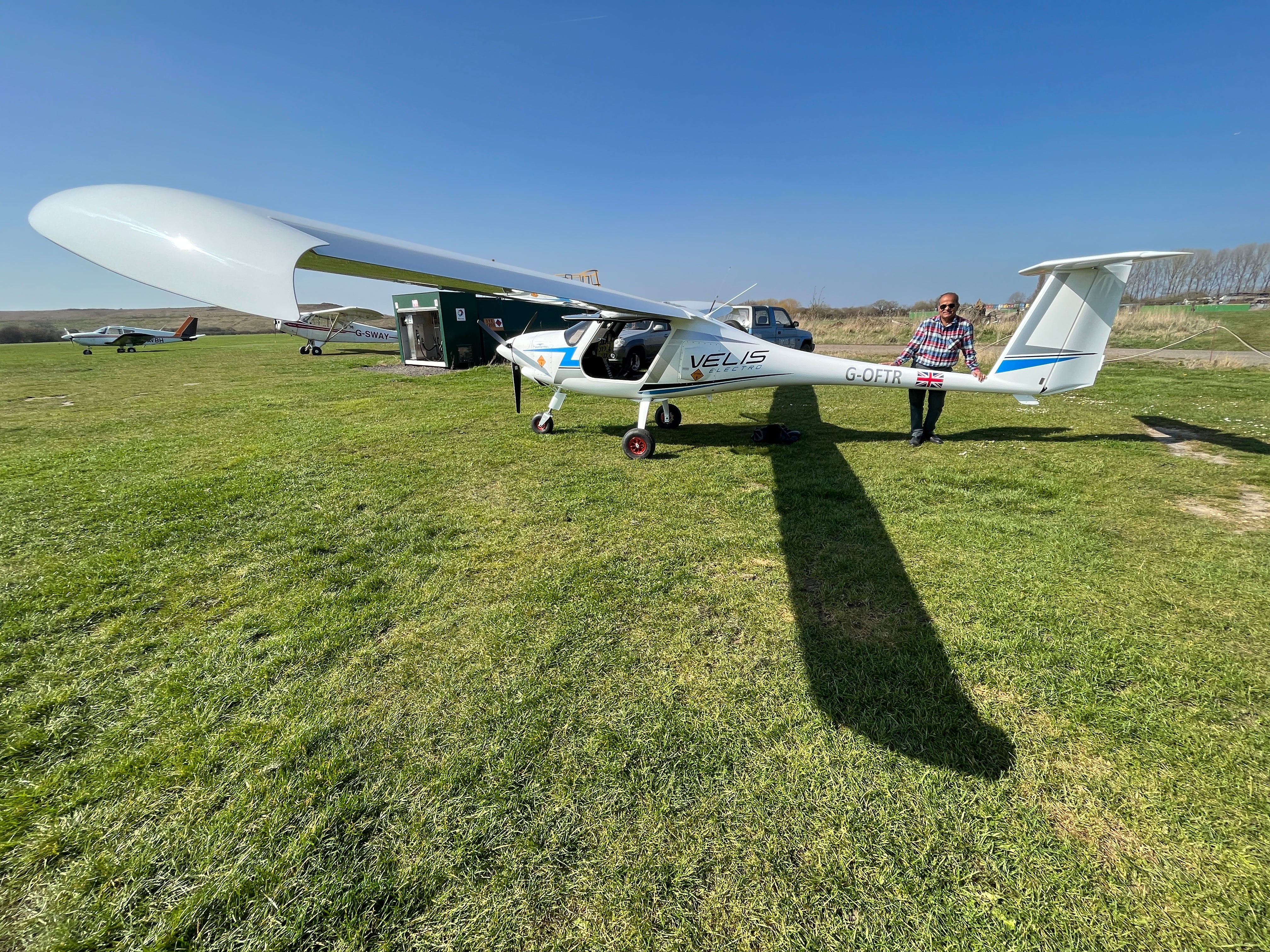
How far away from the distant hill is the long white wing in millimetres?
67587

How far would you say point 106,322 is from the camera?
110625mm

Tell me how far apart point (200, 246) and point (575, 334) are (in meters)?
5.56

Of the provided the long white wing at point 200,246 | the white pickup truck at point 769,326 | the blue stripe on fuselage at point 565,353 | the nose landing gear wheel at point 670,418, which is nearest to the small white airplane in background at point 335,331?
the white pickup truck at point 769,326

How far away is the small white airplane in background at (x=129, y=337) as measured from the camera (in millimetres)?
36125

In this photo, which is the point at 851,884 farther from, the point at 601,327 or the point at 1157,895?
the point at 601,327

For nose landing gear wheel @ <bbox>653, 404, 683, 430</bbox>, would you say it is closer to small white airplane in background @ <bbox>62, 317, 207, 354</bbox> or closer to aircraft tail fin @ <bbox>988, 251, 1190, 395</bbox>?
aircraft tail fin @ <bbox>988, 251, 1190, 395</bbox>

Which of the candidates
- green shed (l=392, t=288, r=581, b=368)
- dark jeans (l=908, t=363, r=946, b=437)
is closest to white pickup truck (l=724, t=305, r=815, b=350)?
green shed (l=392, t=288, r=581, b=368)

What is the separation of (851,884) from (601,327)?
6.62 meters

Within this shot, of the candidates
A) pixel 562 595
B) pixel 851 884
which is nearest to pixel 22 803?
pixel 562 595

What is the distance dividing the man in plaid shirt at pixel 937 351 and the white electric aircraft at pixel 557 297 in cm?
26

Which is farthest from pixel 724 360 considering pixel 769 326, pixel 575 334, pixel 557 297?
pixel 769 326

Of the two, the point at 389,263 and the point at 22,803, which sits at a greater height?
the point at 389,263

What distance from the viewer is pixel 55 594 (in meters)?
3.57

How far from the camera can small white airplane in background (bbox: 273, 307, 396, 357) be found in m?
28.5
